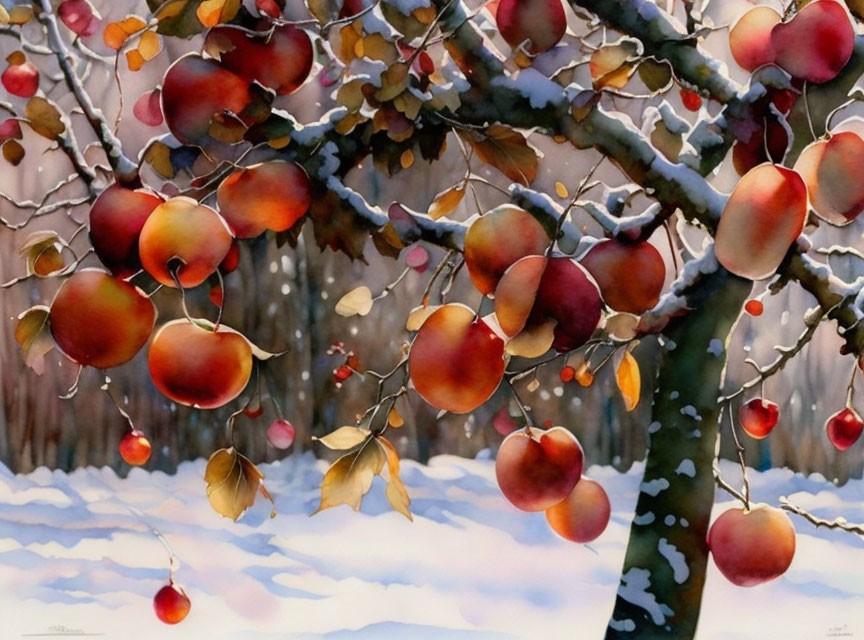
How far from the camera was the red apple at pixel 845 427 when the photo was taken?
929 mm

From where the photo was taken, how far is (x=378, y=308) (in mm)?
1127

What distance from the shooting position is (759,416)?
92cm

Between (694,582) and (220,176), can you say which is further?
Answer: (694,582)

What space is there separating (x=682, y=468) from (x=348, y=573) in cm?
44

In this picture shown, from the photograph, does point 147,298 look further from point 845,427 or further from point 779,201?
point 845,427

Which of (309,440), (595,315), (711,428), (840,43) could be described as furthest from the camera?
(309,440)

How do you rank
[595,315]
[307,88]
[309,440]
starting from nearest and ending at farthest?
[595,315], [307,88], [309,440]

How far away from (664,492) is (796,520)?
38cm

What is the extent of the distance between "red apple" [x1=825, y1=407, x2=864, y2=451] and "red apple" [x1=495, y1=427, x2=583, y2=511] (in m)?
0.45

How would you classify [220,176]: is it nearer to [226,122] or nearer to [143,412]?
[226,122]

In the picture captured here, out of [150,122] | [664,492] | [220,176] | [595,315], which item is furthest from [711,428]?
[150,122]

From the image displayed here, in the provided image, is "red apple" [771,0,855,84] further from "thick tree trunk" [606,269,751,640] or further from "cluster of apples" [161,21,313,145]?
"cluster of apples" [161,21,313,145]

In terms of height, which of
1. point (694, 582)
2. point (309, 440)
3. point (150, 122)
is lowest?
point (694, 582)

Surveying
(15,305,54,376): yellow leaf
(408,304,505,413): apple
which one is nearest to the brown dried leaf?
(408,304,505,413): apple
